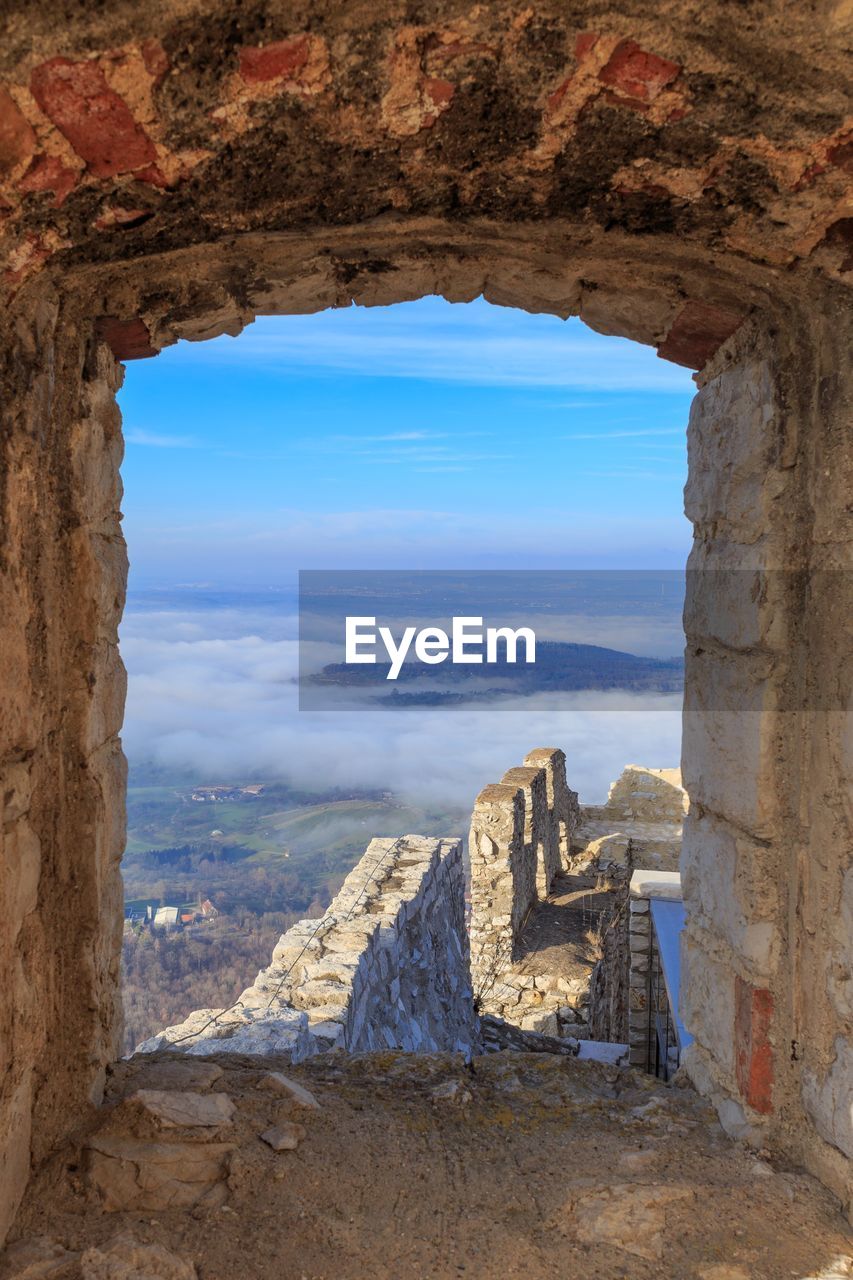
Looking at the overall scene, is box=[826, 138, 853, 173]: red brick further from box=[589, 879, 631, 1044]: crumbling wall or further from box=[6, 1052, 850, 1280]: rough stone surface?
box=[589, 879, 631, 1044]: crumbling wall

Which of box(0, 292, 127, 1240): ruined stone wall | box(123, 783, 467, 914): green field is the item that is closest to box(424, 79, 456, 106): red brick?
box(0, 292, 127, 1240): ruined stone wall

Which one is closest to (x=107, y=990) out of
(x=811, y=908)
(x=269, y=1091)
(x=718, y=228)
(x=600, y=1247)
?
(x=269, y=1091)

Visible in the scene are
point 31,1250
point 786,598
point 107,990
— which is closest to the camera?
point 31,1250

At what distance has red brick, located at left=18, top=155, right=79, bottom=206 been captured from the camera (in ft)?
5.26

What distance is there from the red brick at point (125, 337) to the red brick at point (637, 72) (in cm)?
131

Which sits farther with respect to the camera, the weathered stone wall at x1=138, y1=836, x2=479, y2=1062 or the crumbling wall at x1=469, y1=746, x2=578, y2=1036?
the crumbling wall at x1=469, y1=746, x2=578, y2=1036

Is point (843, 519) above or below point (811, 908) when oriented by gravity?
above

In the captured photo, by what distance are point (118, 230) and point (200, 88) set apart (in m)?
0.43

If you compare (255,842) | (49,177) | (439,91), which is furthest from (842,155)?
(255,842)

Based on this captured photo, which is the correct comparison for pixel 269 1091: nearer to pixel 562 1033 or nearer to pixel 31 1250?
pixel 31 1250

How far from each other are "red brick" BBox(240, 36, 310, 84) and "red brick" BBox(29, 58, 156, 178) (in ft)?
0.72

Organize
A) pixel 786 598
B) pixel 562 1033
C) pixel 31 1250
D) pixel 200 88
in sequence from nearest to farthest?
pixel 200 88
pixel 31 1250
pixel 786 598
pixel 562 1033

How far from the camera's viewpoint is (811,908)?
7.14ft

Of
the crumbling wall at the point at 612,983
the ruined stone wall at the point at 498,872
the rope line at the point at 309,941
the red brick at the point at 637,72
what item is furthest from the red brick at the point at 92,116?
the crumbling wall at the point at 612,983
